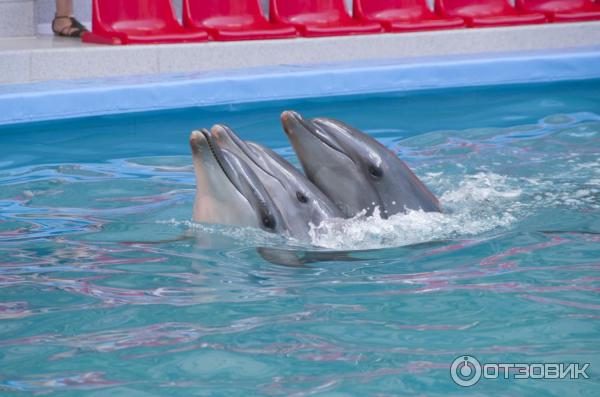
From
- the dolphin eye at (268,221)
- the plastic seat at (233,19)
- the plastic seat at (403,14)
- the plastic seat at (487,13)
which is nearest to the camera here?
the dolphin eye at (268,221)

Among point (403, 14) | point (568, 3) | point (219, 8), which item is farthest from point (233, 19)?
point (568, 3)

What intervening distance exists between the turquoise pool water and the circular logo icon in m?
0.03

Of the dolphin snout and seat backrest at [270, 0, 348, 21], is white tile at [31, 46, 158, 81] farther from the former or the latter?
the dolphin snout

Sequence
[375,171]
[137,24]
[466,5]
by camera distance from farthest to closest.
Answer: [466,5]
[137,24]
[375,171]

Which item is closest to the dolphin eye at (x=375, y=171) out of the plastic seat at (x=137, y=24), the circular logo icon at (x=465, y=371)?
the circular logo icon at (x=465, y=371)

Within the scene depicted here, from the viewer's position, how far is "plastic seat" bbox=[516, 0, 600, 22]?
1246cm

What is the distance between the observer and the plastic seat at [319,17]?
11312 mm

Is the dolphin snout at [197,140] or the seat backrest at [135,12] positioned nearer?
the dolphin snout at [197,140]

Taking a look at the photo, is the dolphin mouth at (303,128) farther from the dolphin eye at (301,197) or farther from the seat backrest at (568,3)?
the seat backrest at (568,3)

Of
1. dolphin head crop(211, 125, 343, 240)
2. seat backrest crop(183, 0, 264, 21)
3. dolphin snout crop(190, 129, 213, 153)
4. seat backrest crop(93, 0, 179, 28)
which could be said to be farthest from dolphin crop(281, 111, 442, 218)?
seat backrest crop(183, 0, 264, 21)

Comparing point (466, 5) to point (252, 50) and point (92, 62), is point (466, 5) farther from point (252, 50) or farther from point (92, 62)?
point (92, 62)

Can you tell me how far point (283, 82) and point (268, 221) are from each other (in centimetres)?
462

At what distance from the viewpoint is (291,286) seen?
4.37 m

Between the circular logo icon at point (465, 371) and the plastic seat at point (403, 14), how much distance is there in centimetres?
849
